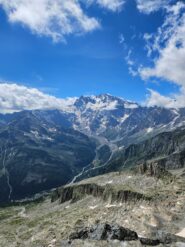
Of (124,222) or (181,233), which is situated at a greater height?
(124,222)

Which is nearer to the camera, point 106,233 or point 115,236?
point 115,236

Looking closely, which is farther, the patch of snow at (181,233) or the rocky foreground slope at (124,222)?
the patch of snow at (181,233)

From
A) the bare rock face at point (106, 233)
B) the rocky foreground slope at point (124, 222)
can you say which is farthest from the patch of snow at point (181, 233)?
the bare rock face at point (106, 233)

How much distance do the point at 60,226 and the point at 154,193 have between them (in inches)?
1649

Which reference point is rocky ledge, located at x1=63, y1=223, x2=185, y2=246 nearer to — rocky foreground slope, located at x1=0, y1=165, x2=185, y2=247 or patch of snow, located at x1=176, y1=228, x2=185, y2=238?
rocky foreground slope, located at x1=0, y1=165, x2=185, y2=247

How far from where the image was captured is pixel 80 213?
170625 mm

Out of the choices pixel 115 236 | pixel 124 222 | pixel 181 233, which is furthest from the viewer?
pixel 124 222

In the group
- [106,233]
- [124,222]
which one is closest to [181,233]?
[124,222]

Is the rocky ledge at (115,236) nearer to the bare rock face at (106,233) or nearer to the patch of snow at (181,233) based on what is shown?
the bare rock face at (106,233)

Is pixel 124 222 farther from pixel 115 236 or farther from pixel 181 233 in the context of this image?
pixel 115 236

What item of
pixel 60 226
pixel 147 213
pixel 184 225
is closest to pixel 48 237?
pixel 60 226

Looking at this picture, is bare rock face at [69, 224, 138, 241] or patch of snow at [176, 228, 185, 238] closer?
bare rock face at [69, 224, 138, 241]

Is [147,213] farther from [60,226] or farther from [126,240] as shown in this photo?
[126,240]

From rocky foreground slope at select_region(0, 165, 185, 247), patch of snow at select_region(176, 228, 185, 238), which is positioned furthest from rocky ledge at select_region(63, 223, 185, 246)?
patch of snow at select_region(176, 228, 185, 238)
